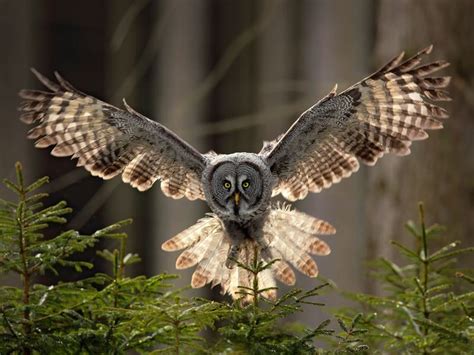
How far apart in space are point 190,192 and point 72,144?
0.48 meters

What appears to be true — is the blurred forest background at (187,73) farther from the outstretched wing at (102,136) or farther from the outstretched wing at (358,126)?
the outstretched wing at (358,126)

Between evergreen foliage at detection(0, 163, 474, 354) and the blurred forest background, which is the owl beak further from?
the blurred forest background

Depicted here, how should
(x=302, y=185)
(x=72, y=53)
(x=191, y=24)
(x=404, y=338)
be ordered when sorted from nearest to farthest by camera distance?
(x=404, y=338)
(x=302, y=185)
(x=72, y=53)
(x=191, y=24)

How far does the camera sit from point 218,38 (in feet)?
24.0

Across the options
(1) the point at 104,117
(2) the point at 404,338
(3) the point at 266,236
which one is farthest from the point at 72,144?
(2) the point at 404,338

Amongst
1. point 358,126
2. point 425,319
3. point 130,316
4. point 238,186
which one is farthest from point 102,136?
point 425,319

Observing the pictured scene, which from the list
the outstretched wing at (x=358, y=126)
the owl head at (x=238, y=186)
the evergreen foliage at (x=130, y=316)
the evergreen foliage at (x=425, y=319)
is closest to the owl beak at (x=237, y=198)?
the owl head at (x=238, y=186)

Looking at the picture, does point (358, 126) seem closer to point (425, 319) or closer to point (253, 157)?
point (253, 157)

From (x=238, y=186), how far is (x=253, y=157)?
0.12 metres

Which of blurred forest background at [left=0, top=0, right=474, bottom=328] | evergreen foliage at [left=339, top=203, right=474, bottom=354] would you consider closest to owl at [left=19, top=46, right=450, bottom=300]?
evergreen foliage at [left=339, top=203, right=474, bottom=354]

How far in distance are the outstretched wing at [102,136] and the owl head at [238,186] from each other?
12 cm

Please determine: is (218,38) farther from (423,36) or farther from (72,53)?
(423,36)

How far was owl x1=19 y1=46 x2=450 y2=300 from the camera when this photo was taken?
119 inches

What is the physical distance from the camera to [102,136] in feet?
10.3
